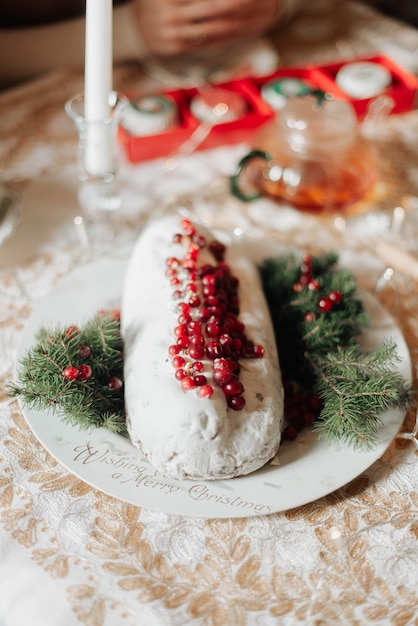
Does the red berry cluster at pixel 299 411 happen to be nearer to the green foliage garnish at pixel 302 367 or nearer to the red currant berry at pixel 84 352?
the green foliage garnish at pixel 302 367

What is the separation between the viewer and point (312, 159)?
1021mm

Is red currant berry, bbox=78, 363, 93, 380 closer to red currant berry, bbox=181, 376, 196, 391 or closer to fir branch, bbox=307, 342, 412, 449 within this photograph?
red currant berry, bbox=181, 376, 196, 391

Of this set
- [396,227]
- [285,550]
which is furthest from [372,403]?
[396,227]

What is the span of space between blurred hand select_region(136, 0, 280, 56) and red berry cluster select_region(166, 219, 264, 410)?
26.5 inches

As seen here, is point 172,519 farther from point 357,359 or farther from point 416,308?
point 416,308

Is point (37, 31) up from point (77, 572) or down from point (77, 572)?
up

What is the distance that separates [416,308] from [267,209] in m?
0.30

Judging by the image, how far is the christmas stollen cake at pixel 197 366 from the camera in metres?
→ 0.62

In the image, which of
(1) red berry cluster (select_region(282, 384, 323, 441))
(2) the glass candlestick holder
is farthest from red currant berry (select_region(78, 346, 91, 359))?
(2) the glass candlestick holder

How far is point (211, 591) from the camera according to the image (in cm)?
60

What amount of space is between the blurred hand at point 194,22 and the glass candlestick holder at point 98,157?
1.42ft

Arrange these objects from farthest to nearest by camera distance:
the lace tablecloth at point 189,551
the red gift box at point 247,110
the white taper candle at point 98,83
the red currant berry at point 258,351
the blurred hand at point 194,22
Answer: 1. the blurred hand at point 194,22
2. the red gift box at point 247,110
3. the white taper candle at point 98,83
4. the red currant berry at point 258,351
5. the lace tablecloth at point 189,551

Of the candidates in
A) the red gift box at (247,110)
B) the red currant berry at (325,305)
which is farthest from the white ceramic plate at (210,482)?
the red gift box at (247,110)

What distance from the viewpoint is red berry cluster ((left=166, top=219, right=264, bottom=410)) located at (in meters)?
0.63
